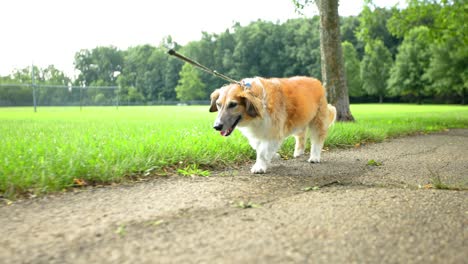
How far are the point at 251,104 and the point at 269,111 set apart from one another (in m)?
0.35

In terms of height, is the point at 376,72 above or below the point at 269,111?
above

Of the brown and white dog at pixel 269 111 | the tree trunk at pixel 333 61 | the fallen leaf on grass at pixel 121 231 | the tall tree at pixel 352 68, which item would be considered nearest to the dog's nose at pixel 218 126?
the brown and white dog at pixel 269 111

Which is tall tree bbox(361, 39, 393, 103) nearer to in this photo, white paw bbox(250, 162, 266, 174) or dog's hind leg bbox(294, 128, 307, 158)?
dog's hind leg bbox(294, 128, 307, 158)

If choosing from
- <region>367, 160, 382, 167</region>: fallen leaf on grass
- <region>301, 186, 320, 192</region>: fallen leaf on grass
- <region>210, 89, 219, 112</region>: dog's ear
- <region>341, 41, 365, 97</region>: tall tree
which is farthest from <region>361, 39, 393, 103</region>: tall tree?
<region>301, 186, 320, 192</region>: fallen leaf on grass

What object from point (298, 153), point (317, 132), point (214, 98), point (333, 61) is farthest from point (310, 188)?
point (333, 61)

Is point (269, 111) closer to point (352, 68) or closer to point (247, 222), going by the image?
point (247, 222)

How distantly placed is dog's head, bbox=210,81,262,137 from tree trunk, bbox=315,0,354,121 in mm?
7773

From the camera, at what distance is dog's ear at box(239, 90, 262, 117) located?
13.4 ft

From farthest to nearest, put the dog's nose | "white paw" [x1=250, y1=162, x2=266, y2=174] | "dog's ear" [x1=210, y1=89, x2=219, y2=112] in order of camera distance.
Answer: "dog's ear" [x1=210, y1=89, x2=219, y2=112] → "white paw" [x1=250, y1=162, x2=266, y2=174] → the dog's nose

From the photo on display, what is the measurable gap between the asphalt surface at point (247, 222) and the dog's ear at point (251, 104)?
0.69 meters

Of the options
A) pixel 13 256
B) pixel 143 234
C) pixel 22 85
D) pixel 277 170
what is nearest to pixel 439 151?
pixel 277 170

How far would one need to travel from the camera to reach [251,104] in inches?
160

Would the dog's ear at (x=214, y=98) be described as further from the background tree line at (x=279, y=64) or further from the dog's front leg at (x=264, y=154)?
the background tree line at (x=279, y=64)

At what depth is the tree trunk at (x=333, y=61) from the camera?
36.9 feet
